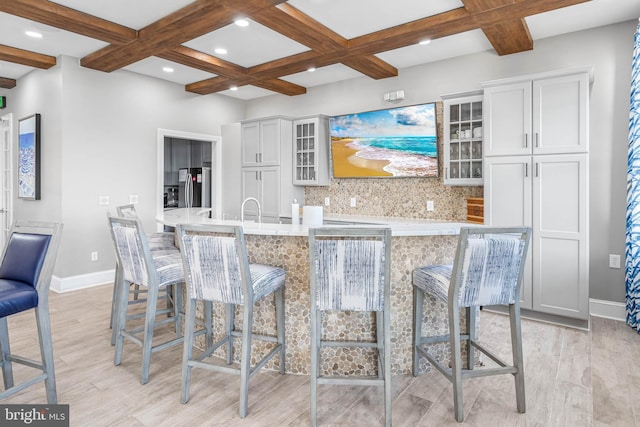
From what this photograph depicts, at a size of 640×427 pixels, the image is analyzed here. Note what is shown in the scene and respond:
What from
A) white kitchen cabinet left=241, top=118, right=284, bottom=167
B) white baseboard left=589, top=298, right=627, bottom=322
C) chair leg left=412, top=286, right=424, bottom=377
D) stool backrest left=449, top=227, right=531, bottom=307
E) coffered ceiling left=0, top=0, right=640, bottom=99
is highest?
coffered ceiling left=0, top=0, right=640, bottom=99

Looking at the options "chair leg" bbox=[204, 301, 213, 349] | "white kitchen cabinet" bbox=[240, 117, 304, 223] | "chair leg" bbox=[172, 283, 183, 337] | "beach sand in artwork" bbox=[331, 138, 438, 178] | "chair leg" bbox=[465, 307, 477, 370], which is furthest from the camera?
"white kitchen cabinet" bbox=[240, 117, 304, 223]

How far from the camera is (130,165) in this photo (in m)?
5.02

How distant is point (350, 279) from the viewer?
1.95 meters

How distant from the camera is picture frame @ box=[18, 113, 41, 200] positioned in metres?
4.72

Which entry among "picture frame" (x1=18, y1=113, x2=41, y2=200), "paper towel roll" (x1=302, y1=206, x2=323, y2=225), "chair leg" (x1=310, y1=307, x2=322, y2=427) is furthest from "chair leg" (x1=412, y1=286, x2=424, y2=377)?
"picture frame" (x1=18, y1=113, x2=41, y2=200)

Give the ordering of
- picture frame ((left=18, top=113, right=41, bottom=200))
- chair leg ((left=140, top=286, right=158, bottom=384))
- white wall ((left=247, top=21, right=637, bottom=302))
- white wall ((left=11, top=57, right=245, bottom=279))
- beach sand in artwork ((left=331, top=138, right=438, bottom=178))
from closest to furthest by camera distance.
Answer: chair leg ((left=140, top=286, right=158, bottom=384))
white wall ((left=247, top=21, right=637, bottom=302))
white wall ((left=11, top=57, right=245, bottom=279))
beach sand in artwork ((left=331, top=138, right=438, bottom=178))
picture frame ((left=18, top=113, right=41, bottom=200))

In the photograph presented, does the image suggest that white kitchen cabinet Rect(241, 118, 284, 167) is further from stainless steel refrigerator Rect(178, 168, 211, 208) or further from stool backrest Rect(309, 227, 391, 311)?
stool backrest Rect(309, 227, 391, 311)

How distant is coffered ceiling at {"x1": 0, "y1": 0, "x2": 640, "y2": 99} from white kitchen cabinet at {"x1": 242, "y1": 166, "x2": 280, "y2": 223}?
135cm

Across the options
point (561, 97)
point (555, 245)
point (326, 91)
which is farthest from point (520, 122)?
point (326, 91)

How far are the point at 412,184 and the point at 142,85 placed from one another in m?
3.82

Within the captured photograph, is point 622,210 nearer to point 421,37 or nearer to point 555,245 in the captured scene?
point 555,245

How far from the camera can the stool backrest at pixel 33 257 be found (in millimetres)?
1995

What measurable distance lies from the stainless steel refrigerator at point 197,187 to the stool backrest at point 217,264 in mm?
4475

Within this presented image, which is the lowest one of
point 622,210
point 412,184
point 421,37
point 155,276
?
point 155,276
